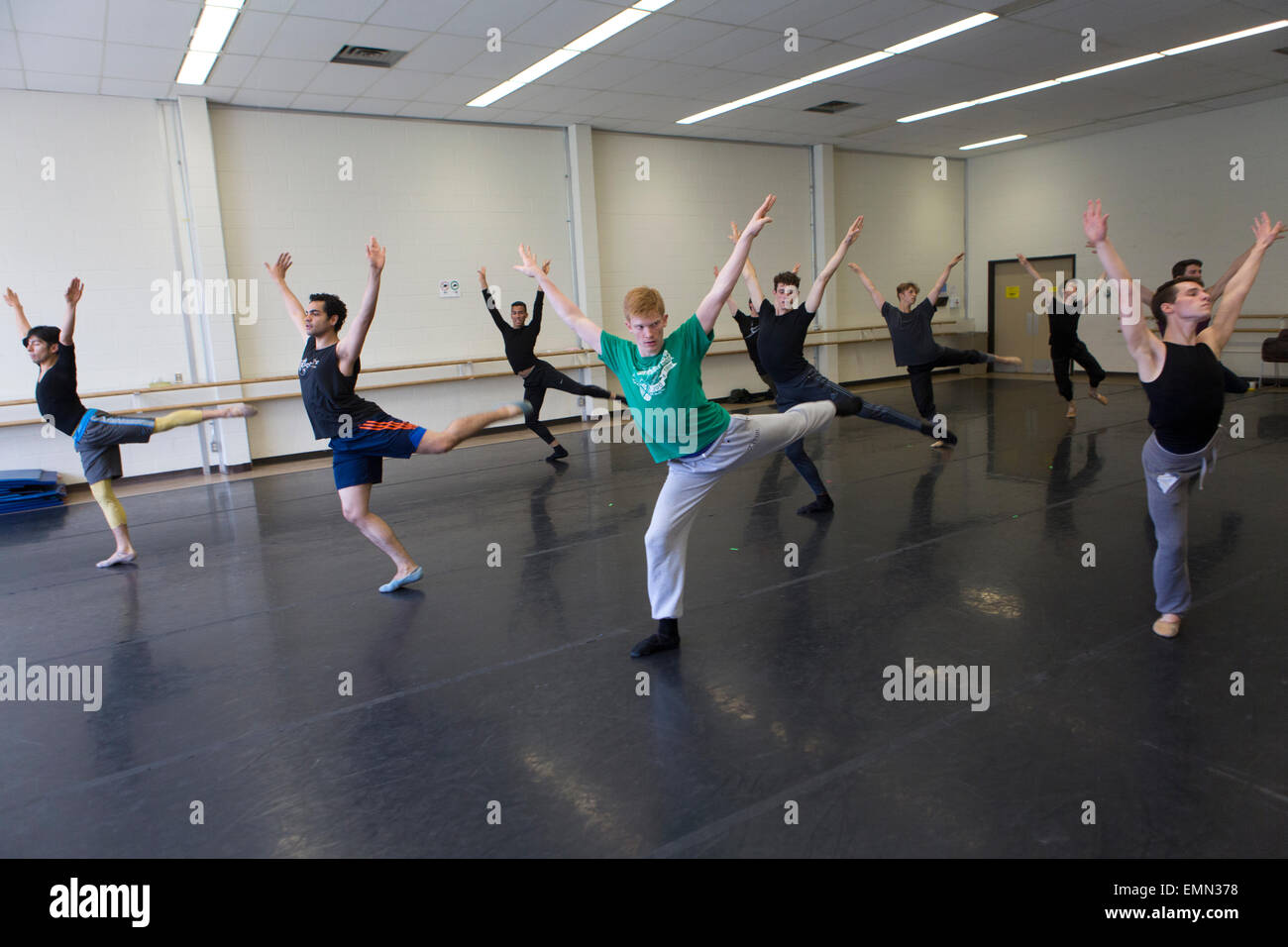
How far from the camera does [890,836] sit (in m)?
2.50

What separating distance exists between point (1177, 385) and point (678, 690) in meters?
2.40

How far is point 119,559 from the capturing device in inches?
237

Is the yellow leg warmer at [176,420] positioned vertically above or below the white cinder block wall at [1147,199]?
below

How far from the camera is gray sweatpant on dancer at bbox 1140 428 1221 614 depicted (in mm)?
3602

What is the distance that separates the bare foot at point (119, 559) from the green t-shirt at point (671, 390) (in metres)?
4.35

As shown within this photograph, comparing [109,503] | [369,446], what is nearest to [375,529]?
[369,446]

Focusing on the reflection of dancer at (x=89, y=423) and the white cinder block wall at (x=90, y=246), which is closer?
the reflection of dancer at (x=89, y=423)

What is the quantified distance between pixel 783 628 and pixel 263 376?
27.2 feet

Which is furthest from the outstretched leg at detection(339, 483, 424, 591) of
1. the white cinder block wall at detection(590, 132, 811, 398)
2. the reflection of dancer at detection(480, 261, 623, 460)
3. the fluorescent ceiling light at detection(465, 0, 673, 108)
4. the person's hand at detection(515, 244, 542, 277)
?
the white cinder block wall at detection(590, 132, 811, 398)

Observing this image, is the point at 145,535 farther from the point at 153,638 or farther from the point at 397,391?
the point at 397,391

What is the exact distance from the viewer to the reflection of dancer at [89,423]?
19.5 feet

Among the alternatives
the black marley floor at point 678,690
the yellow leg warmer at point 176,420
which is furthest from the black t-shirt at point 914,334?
the yellow leg warmer at point 176,420
